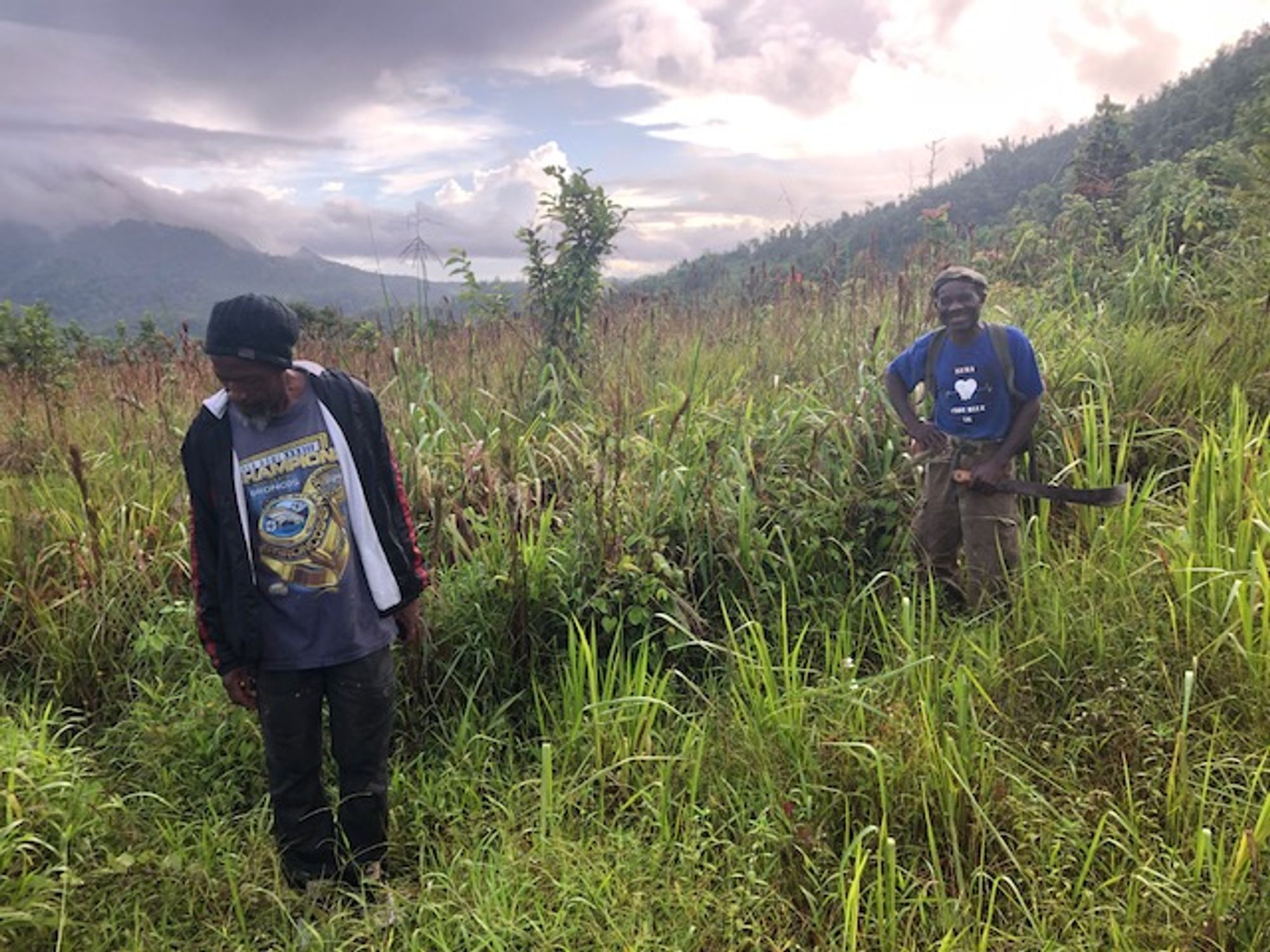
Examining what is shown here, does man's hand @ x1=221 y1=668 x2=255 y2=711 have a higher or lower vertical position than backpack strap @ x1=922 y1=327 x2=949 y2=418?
lower

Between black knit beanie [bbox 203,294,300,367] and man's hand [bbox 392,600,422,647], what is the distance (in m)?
0.83

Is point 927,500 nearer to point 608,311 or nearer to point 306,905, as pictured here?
point 306,905

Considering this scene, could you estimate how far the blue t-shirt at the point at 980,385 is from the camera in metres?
3.13

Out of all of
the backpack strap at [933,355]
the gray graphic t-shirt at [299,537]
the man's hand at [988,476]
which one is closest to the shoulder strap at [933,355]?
the backpack strap at [933,355]

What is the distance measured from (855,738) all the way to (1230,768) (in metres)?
0.98

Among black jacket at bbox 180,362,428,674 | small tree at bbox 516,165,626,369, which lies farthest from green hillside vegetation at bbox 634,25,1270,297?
black jacket at bbox 180,362,428,674

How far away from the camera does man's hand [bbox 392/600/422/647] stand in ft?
7.78

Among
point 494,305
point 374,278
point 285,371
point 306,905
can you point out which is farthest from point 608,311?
point 306,905

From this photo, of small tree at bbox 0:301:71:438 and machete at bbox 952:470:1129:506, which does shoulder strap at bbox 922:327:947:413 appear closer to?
machete at bbox 952:470:1129:506

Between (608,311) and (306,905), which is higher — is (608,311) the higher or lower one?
the higher one

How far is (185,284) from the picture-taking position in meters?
120

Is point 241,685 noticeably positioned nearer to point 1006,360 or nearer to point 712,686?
point 712,686

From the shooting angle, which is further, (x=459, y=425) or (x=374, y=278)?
(x=374, y=278)

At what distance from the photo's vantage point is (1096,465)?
3.37 metres
